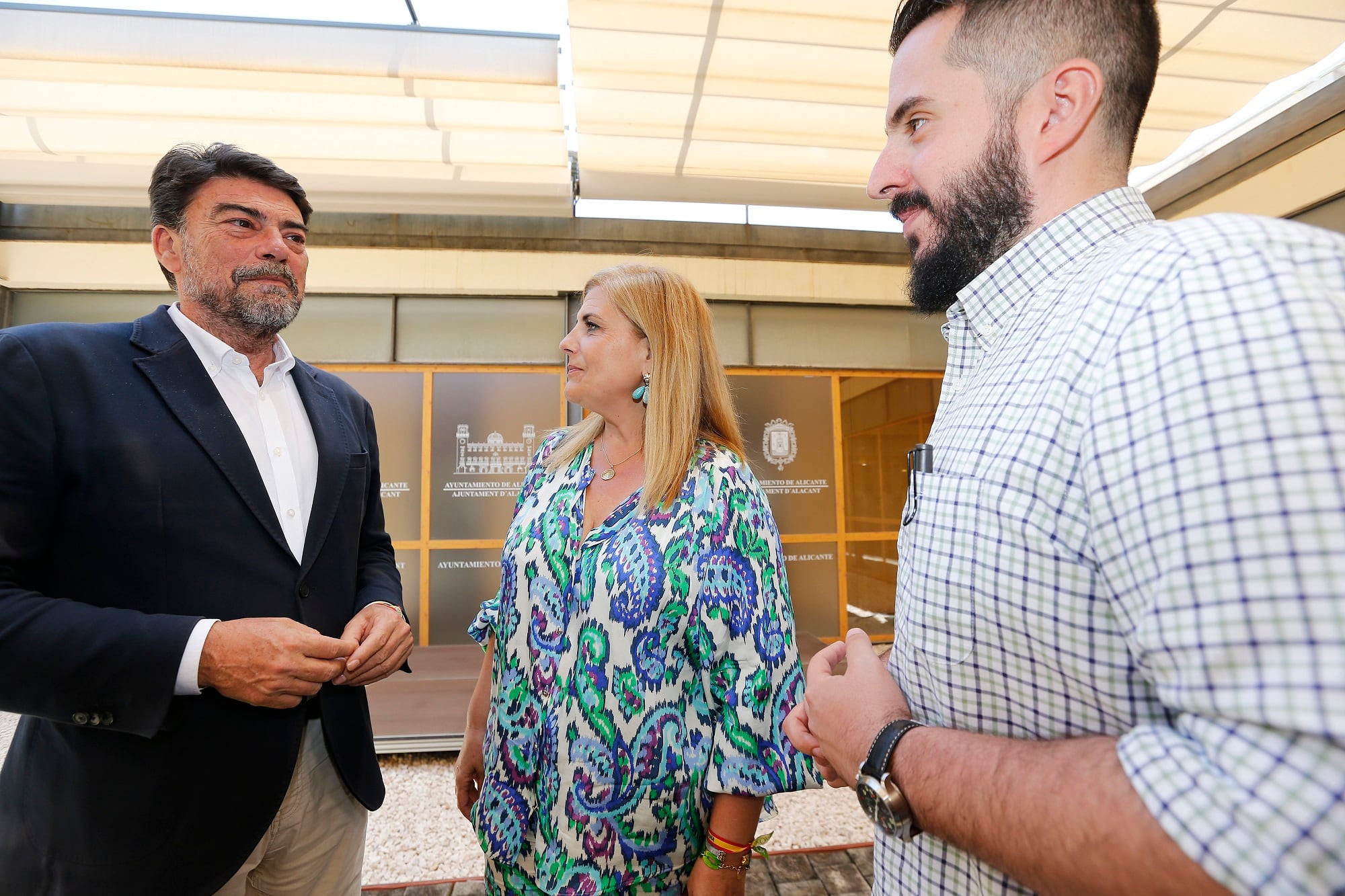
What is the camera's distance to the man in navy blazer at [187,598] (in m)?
1.23

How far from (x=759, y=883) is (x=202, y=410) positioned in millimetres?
2703

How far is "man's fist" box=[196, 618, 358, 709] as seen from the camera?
1.25 metres

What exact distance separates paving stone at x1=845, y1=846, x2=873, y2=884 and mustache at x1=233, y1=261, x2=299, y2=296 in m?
3.12

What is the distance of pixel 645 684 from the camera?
1454mm

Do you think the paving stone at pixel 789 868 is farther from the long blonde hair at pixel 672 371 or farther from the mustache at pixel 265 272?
the mustache at pixel 265 272

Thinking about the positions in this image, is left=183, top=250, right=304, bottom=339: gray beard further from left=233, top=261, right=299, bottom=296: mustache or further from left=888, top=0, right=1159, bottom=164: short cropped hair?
left=888, top=0, right=1159, bottom=164: short cropped hair

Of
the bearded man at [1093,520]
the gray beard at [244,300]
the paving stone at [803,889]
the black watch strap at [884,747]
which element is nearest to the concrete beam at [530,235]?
the gray beard at [244,300]

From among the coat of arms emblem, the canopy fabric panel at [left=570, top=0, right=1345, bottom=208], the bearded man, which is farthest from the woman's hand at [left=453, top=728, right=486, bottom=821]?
the coat of arms emblem

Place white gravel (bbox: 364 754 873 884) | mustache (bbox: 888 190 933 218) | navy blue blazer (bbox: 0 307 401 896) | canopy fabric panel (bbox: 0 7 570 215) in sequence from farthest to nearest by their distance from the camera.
Answer: canopy fabric panel (bbox: 0 7 570 215) < white gravel (bbox: 364 754 873 884) < navy blue blazer (bbox: 0 307 401 896) < mustache (bbox: 888 190 933 218)

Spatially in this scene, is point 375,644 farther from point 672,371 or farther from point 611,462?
point 672,371

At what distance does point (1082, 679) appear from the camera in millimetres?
657

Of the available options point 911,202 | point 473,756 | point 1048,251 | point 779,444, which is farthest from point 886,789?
point 779,444

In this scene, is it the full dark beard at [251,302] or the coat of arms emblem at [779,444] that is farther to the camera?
the coat of arms emblem at [779,444]

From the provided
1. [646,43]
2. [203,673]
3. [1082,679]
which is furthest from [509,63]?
[1082,679]
